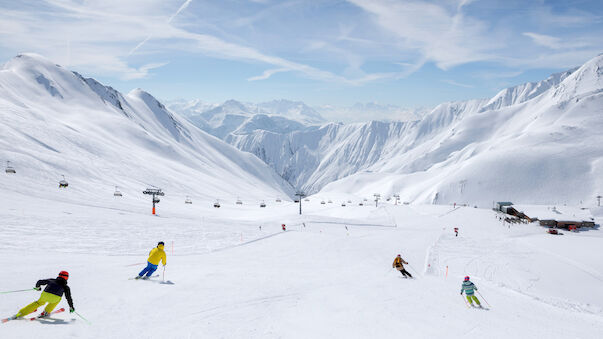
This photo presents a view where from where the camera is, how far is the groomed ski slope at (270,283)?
1249cm

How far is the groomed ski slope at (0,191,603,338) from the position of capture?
12492mm

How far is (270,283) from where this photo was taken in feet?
59.9

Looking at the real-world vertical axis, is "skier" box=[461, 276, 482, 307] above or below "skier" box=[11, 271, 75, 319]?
below

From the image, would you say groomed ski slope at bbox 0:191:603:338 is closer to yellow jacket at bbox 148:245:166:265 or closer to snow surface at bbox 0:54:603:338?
snow surface at bbox 0:54:603:338

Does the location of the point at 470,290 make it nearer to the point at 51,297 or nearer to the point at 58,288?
the point at 58,288

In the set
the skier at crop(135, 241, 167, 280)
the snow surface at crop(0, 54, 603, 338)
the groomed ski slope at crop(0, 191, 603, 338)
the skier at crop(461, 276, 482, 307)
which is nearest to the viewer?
the groomed ski slope at crop(0, 191, 603, 338)

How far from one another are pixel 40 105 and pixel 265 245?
652 feet

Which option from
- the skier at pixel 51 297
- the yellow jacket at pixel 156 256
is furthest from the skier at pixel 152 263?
the skier at pixel 51 297

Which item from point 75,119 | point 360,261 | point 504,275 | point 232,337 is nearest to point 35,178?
point 360,261

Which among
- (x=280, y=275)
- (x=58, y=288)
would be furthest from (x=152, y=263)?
(x=280, y=275)

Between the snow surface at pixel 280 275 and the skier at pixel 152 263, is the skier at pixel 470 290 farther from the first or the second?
the skier at pixel 152 263

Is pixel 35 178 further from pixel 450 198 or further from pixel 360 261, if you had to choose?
pixel 450 198

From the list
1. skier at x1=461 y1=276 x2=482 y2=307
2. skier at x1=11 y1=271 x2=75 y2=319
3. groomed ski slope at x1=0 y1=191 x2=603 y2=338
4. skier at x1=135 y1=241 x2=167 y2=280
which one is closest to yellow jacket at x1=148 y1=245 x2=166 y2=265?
skier at x1=135 y1=241 x2=167 y2=280

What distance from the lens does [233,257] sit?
27.7m
